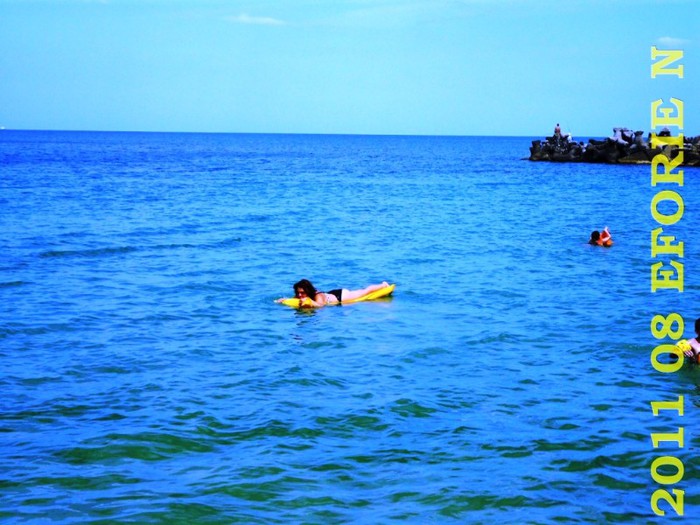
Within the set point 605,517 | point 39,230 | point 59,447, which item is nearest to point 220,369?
point 59,447

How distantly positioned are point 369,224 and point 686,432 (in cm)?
2675

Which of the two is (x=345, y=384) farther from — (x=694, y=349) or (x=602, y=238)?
(x=602, y=238)

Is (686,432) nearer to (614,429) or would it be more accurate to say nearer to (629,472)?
(614,429)

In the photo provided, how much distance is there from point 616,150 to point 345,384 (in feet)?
258

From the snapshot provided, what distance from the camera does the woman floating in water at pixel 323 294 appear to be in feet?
59.3

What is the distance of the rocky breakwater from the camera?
75.1 m

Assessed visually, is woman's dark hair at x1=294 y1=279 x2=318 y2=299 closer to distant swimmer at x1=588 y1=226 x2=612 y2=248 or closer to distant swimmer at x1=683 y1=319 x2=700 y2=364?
distant swimmer at x1=683 y1=319 x2=700 y2=364

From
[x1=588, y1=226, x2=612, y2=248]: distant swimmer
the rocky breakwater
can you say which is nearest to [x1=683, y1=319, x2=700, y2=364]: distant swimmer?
[x1=588, y1=226, x2=612, y2=248]: distant swimmer

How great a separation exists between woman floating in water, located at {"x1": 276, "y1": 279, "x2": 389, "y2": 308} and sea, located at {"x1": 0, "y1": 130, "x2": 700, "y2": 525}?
0.79ft

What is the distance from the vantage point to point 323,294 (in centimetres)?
1856

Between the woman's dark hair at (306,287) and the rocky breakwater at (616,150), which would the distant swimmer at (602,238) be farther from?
the rocky breakwater at (616,150)

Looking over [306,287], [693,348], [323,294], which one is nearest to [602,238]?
[323,294]

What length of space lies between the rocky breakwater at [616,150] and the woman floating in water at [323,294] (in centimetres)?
5726

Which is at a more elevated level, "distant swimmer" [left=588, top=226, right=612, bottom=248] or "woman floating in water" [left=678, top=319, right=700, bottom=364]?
"distant swimmer" [left=588, top=226, right=612, bottom=248]
